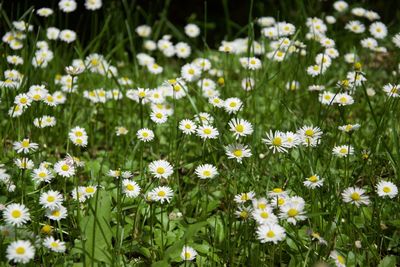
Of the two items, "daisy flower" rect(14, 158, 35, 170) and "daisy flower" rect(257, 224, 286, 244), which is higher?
"daisy flower" rect(14, 158, 35, 170)

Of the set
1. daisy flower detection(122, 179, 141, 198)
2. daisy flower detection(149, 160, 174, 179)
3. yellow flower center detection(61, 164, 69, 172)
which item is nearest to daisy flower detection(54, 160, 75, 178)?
yellow flower center detection(61, 164, 69, 172)

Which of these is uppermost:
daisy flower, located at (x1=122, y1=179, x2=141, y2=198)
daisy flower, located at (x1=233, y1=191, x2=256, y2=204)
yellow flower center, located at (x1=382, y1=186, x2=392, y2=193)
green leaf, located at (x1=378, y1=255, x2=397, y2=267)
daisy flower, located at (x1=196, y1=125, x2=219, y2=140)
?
daisy flower, located at (x1=196, y1=125, x2=219, y2=140)

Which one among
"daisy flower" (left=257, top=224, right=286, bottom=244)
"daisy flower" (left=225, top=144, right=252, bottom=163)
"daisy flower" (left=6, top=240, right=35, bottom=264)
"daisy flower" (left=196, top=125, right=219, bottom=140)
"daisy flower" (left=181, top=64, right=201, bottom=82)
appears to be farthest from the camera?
"daisy flower" (left=181, top=64, right=201, bottom=82)

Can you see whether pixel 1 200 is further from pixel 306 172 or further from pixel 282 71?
pixel 282 71

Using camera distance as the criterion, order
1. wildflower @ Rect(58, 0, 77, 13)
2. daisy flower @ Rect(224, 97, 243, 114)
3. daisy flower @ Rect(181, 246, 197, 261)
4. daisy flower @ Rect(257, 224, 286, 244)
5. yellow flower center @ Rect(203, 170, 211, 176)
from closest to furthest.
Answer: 1. daisy flower @ Rect(257, 224, 286, 244)
2. daisy flower @ Rect(181, 246, 197, 261)
3. yellow flower center @ Rect(203, 170, 211, 176)
4. daisy flower @ Rect(224, 97, 243, 114)
5. wildflower @ Rect(58, 0, 77, 13)

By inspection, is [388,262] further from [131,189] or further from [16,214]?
[16,214]

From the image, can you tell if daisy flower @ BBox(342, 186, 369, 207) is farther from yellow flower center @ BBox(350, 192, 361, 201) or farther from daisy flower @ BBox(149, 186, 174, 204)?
daisy flower @ BBox(149, 186, 174, 204)
